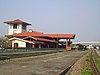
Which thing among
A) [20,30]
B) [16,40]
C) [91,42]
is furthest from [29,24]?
[91,42]

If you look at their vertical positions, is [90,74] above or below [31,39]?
below

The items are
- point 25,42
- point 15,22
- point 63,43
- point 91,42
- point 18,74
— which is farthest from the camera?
point 91,42

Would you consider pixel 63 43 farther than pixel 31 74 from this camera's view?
Yes

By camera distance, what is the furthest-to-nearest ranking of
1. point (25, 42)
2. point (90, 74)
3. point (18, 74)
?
1. point (25, 42)
2. point (90, 74)
3. point (18, 74)

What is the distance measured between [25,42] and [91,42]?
117 m

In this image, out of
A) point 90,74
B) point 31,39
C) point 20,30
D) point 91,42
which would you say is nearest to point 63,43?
point 20,30

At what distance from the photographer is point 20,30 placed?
102250 mm

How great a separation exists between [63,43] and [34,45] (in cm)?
4636

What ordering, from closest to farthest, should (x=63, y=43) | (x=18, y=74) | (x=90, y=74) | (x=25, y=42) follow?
(x=18, y=74)
(x=90, y=74)
(x=25, y=42)
(x=63, y=43)

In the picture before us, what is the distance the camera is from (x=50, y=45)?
102 meters

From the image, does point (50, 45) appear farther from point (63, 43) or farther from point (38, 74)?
point (38, 74)

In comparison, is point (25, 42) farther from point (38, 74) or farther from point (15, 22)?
point (38, 74)

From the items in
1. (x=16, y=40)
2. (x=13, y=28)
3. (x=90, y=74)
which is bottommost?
(x=90, y=74)

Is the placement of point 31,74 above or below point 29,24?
below
